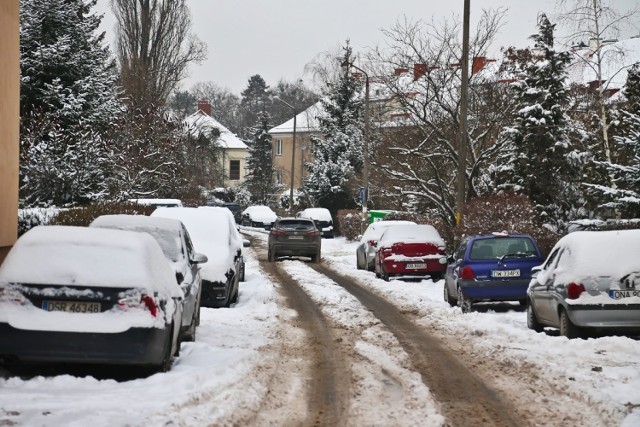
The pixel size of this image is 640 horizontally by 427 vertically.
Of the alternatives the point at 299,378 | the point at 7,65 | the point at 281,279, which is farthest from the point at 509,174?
the point at 299,378

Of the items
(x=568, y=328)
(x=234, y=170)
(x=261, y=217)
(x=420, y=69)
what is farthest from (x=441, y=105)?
(x=234, y=170)

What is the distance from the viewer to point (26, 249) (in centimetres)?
885

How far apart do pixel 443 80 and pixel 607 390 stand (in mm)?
21444

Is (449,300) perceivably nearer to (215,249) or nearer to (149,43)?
(215,249)

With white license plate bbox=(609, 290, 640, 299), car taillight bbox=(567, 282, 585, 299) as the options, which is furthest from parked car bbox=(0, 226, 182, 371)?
white license plate bbox=(609, 290, 640, 299)

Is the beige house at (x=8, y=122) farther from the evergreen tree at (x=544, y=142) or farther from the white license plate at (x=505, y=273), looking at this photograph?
the evergreen tree at (x=544, y=142)

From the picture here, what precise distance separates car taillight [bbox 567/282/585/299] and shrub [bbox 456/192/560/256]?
11.7 metres

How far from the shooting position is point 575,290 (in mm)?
11734

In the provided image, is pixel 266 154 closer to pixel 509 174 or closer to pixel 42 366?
pixel 509 174

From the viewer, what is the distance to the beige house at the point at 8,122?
15445mm

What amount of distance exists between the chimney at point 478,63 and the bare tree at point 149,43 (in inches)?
844

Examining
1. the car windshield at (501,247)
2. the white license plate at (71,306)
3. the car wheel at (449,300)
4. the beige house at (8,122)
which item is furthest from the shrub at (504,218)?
the white license plate at (71,306)

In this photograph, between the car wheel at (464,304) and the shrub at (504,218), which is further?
the shrub at (504,218)

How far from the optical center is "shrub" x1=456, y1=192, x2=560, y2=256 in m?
23.7
